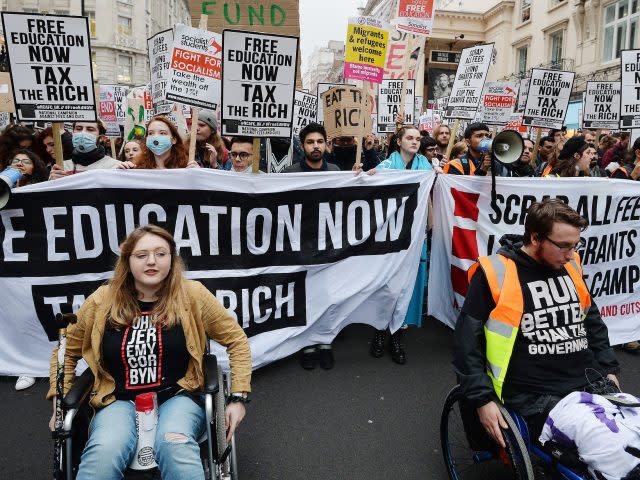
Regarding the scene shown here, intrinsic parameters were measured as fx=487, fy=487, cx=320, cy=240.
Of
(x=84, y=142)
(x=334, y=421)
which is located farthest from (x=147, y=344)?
(x=84, y=142)

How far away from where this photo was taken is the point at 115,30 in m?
44.8

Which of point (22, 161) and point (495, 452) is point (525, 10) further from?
point (495, 452)

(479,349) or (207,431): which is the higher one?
(479,349)

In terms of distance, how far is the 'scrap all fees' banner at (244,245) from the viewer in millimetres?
3279

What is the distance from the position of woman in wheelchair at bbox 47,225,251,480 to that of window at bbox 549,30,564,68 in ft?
84.8

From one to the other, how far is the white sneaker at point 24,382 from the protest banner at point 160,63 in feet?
10.9

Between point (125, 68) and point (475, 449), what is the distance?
51.9 metres

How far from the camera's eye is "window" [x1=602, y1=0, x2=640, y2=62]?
1941 cm

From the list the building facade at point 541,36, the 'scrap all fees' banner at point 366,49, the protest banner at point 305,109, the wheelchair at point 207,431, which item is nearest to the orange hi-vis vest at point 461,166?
the 'scrap all fees' banner at point 366,49

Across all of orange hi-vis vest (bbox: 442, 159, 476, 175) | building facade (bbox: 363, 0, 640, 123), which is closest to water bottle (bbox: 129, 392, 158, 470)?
orange hi-vis vest (bbox: 442, 159, 476, 175)

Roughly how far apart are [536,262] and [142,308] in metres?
1.87

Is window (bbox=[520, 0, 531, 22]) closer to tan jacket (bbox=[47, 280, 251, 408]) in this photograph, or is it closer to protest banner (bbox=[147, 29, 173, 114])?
protest banner (bbox=[147, 29, 173, 114])

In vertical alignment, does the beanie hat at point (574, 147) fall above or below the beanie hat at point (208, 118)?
below

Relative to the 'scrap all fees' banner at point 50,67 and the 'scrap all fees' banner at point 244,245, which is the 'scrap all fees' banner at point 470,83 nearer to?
the 'scrap all fees' banner at point 244,245
